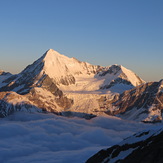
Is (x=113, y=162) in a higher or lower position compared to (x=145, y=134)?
lower

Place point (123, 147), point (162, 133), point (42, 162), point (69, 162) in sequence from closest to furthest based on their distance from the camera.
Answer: point (162, 133) → point (123, 147) → point (69, 162) → point (42, 162)

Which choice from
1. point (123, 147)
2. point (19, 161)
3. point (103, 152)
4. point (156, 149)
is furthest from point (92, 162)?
point (19, 161)

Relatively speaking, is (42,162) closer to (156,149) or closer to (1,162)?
(1,162)

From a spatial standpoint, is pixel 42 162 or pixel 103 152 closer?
pixel 103 152

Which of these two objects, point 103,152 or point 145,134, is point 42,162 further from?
point 145,134

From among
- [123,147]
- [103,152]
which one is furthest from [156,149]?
[103,152]

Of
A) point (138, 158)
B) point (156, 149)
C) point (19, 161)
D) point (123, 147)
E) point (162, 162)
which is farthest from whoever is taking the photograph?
point (19, 161)
